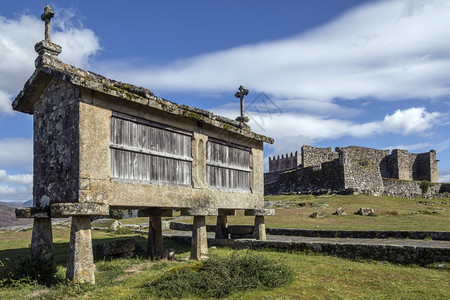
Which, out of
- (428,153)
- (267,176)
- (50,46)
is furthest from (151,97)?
(428,153)

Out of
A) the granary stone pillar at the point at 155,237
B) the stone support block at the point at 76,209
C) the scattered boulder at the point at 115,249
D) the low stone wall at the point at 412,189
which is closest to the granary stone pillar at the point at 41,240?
the stone support block at the point at 76,209

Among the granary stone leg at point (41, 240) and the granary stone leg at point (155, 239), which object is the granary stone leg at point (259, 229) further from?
the granary stone leg at point (41, 240)

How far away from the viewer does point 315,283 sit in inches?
315

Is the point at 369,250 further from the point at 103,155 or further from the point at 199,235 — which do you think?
the point at 103,155

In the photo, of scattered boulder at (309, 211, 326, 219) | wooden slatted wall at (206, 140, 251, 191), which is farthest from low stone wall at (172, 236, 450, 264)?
scattered boulder at (309, 211, 326, 219)

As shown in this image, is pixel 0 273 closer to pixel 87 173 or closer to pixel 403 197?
pixel 87 173

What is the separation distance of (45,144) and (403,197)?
3123 centimetres

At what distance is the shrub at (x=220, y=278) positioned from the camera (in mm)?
7305

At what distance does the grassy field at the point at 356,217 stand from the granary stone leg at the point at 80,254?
433 inches

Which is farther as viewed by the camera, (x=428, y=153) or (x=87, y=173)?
(x=428, y=153)

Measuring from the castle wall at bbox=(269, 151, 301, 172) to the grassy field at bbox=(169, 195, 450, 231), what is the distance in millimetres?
26366

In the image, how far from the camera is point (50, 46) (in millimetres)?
8914

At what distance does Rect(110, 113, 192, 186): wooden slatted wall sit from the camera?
8.91 m

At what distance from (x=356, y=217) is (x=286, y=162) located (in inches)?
1463
